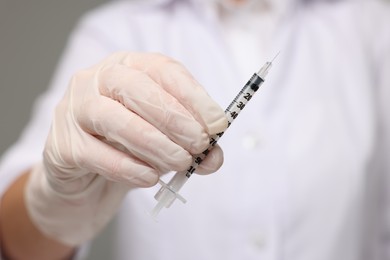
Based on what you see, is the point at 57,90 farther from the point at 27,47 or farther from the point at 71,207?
the point at 27,47

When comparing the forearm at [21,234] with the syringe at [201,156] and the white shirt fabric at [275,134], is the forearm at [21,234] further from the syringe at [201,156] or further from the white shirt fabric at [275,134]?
the syringe at [201,156]

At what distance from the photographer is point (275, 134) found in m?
0.85

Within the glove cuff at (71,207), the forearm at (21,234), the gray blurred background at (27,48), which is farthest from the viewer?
the gray blurred background at (27,48)

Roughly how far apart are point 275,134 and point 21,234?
375 mm

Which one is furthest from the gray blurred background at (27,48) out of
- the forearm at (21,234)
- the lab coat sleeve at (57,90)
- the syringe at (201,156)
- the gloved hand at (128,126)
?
the syringe at (201,156)

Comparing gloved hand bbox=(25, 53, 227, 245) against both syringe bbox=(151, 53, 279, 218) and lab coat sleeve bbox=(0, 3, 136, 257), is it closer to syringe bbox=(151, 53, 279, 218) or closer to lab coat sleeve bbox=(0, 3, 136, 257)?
syringe bbox=(151, 53, 279, 218)

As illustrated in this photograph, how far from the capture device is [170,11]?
98 cm

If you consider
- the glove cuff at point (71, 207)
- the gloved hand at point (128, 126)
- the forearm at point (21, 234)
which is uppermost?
the gloved hand at point (128, 126)

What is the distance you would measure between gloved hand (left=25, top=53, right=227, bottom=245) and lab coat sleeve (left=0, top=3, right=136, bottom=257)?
0.18 m

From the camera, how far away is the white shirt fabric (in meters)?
0.83

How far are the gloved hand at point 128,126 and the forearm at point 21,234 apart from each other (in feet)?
0.45

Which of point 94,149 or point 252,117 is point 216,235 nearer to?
point 252,117

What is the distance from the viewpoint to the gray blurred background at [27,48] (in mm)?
1238

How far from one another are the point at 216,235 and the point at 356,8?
17.4 inches
